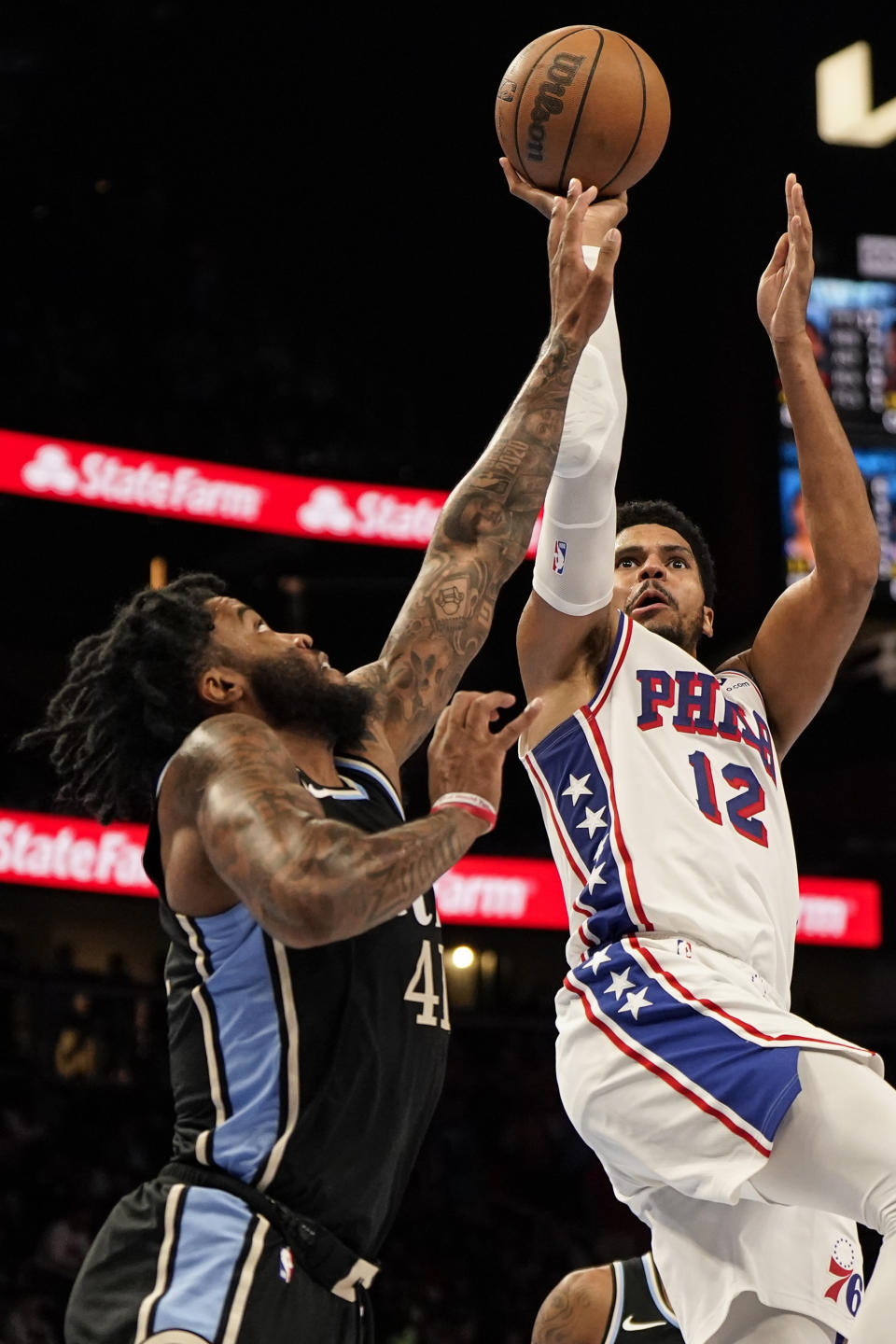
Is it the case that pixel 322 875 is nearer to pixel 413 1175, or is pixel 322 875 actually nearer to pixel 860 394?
pixel 860 394

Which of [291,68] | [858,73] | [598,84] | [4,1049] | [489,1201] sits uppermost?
[291,68]

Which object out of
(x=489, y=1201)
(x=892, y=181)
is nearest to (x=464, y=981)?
(x=489, y=1201)

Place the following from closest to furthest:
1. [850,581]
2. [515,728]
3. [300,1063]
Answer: [300,1063] < [515,728] < [850,581]

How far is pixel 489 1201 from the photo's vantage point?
11.3 metres

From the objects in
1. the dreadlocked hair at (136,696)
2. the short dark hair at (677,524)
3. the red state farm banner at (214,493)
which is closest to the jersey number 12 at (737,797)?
the short dark hair at (677,524)

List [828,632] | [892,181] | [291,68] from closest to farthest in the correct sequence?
[828,632] → [892,181] → [291,68]

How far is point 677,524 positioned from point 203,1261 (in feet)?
7.14

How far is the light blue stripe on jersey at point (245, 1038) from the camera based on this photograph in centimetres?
238

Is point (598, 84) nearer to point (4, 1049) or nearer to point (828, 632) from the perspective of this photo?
point (828, 632)

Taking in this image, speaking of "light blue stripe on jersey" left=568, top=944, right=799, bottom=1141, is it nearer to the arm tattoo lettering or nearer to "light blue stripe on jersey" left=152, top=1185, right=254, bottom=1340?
the arm tattoo lettering

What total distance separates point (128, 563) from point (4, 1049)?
404 centimetres

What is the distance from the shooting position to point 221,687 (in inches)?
106

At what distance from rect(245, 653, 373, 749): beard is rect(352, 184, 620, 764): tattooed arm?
9.2 inches

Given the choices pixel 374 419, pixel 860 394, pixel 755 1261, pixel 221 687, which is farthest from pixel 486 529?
pixel 374 419
